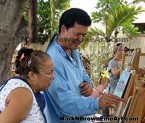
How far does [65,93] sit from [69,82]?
13 centimetres

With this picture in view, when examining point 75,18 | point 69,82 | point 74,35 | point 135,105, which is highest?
point 75,18

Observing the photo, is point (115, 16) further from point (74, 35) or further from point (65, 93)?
point (65, 93)

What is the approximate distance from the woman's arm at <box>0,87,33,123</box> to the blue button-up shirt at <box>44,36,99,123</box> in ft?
1.18

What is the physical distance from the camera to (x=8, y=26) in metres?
2.64

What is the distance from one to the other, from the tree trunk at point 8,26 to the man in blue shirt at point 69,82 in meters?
0.48

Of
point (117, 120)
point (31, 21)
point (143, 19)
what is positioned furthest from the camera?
point (143, 19)

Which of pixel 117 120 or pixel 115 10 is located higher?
pixel 115 10

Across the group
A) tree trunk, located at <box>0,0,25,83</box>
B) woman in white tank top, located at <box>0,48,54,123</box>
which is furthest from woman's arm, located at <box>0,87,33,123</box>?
Result: tree trunk, located at <box>0,0,25,83</box>

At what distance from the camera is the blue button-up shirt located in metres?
2.02

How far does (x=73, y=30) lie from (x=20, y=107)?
75 cm

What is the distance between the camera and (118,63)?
18.0ft

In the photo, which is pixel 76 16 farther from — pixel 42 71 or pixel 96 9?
pixel 96 9

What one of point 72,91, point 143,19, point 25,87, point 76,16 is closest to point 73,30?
point 76,16

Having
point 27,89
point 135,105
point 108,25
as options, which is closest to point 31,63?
point 27,89
